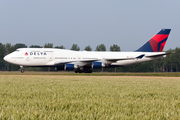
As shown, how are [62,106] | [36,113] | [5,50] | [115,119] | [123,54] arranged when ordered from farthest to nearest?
[5,50], [123,54], [62,106], [36,113], [115,119]

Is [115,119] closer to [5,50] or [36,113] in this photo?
[36,113]

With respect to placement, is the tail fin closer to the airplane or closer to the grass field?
the airplane

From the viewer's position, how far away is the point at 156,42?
42344 millimetres

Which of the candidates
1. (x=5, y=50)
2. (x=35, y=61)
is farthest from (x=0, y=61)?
(x=35, y=61)

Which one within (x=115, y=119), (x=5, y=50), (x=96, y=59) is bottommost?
(x=115, y=119)

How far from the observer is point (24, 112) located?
12.4 feet

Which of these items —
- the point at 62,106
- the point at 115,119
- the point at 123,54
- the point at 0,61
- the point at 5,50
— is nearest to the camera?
the point at 115,119

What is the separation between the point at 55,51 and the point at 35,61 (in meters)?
3.97

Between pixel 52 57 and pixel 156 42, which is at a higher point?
pixel 156 42

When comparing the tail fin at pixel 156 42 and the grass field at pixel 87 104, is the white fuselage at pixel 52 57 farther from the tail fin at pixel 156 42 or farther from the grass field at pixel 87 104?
the grass field at pixel 87 104

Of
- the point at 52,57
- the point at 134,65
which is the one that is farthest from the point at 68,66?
the point at 134,65

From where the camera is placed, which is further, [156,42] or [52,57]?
[156,42]

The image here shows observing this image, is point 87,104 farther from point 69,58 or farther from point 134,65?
point 134,65

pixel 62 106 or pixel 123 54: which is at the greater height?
pixel 123 54
